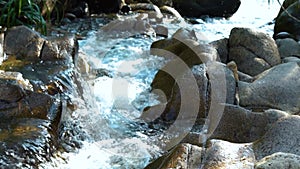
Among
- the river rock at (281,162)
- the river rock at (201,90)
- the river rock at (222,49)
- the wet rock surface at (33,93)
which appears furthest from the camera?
the river rock at (222,49)

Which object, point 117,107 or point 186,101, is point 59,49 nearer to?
point 117,107

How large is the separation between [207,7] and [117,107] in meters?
8.31

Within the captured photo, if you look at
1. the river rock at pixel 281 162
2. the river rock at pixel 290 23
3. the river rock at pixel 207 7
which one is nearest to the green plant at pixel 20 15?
the river rock at pixel 281 162

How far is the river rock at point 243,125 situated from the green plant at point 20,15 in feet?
11.2

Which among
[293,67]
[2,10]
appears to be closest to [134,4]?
[2,10]

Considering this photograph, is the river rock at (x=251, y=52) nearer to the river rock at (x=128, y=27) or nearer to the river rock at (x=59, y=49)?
the river rock at (x=128, y=27)

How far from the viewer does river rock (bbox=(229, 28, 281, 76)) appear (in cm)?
649

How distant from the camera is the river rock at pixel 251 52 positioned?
649 centimetres

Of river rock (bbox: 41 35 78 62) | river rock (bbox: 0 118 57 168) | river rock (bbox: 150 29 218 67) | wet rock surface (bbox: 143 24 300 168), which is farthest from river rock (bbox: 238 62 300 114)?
river rock (bbox: 0 118 57 168)

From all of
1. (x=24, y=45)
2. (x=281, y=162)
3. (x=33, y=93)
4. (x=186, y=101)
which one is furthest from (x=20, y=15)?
(x=281, y=162)

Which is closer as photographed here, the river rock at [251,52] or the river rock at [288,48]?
the river rock at [251,52]

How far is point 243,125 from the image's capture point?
402 centimetres

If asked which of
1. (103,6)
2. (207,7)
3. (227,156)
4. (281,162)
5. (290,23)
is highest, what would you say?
(281,162)

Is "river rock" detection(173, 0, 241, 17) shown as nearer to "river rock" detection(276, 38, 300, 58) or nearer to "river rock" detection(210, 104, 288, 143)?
"river rock" detection(276, 38, 300, 58)
